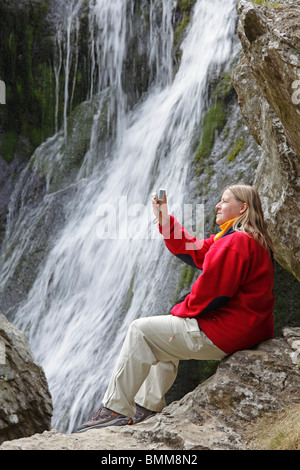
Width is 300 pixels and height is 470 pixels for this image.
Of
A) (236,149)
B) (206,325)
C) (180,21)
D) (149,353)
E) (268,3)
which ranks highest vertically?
(180,21)

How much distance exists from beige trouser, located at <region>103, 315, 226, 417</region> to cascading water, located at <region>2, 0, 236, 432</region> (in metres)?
1.86

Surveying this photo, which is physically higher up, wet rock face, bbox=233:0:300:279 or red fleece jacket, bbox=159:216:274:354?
wet rock face, bbox=233:0:300:279

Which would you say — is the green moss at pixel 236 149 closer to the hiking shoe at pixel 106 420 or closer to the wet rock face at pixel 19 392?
the wet rock face at pixel 19 392

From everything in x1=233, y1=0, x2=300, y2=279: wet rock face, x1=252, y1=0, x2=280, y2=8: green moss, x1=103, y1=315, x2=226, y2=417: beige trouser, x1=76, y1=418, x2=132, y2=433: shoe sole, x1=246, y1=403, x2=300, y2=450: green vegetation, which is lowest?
x1=76, y1=418, x2=132, y2=433: shoe sole

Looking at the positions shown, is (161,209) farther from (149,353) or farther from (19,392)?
(19,392)

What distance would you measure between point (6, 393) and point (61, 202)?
19.6 ft

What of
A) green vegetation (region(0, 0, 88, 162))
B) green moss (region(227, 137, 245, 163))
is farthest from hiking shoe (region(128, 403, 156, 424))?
green vegetation (region(0, 0, 88, 162))

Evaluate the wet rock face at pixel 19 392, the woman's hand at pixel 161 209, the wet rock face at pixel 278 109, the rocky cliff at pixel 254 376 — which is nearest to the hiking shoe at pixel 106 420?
the rocky cliff at pixel 254 376

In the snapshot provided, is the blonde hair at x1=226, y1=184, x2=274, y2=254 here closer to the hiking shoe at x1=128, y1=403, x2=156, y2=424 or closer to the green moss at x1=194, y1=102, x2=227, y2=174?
the hiking shoe at x1=128, y1=403, x2=156, y2=424

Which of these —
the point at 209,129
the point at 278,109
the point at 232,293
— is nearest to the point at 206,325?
the point at 232,293

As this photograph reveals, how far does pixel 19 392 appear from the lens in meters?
4.31

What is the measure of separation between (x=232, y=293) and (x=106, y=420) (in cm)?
119

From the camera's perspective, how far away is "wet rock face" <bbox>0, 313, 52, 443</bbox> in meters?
4.17

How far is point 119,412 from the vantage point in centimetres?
371
